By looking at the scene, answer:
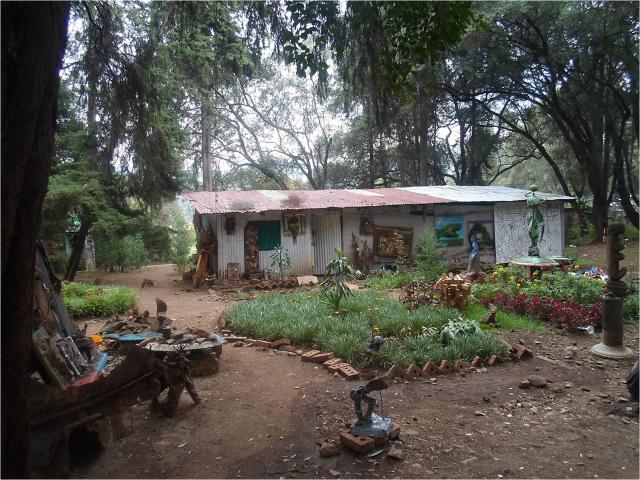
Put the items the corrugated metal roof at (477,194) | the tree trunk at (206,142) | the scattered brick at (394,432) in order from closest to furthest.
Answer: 1. the scattered brick at (394,432)
2. the corrugated metal roof at (477,194)
3. the tree trunk at (206,142)

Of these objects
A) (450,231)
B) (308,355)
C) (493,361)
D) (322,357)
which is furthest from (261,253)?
(493,361)

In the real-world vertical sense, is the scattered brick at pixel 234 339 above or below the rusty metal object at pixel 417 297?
below

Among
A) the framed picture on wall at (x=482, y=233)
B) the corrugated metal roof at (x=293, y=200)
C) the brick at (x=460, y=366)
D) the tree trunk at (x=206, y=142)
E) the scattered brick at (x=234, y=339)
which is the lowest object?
the brick at (x=460, y=366)

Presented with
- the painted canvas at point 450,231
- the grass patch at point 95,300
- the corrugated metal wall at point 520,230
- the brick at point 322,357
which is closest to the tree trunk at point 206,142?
the grass patch at point 95,300

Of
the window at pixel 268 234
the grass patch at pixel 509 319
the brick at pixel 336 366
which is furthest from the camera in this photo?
the window at pixel 268 234

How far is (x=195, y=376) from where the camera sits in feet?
18.5

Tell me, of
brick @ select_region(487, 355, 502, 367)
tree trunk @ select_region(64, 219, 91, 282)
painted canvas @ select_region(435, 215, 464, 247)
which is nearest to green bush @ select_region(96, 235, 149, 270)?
tree trunk @ select_region(64, 219, 91, 282)

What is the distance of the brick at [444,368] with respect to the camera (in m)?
5.48

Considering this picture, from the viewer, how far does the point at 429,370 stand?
546cm

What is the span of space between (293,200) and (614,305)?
1059cm

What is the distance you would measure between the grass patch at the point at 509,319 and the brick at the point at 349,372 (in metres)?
3.43

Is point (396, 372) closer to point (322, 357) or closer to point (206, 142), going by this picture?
point (322, 357)

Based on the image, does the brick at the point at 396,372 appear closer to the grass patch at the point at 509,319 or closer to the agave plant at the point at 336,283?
the agave plant at the point at 336,283

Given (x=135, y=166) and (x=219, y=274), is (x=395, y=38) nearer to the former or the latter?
(x=219, y=274)
